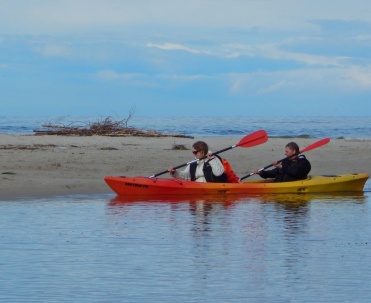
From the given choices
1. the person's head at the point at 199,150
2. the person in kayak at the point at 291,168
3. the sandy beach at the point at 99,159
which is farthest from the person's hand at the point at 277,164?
the sandy beach at the point at 99,159

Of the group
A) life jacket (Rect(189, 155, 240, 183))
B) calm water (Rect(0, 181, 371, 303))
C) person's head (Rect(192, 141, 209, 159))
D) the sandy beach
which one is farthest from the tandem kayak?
the sandy beach

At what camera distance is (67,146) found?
21500 millimetres

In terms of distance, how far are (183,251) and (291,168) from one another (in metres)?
6.19

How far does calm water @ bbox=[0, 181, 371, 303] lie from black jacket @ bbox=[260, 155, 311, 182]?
135 cm

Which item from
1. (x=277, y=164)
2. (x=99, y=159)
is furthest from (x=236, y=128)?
(x=277, y=164)

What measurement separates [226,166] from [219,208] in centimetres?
200

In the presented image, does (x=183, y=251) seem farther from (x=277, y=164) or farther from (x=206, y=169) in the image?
(x=277, y=164)

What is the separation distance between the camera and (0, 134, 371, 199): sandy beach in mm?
14945

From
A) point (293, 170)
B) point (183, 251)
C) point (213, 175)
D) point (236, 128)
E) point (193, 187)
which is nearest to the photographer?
point (183, 251)

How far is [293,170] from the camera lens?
15.0 metres

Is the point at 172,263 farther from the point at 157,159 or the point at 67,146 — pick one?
the point at 67,146

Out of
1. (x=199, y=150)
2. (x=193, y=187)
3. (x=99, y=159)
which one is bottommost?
(x=193, y=187)

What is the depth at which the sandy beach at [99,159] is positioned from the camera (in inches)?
588

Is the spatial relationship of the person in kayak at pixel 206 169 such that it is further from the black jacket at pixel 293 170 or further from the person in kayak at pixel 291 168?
the black jacket at pixel 293 170
